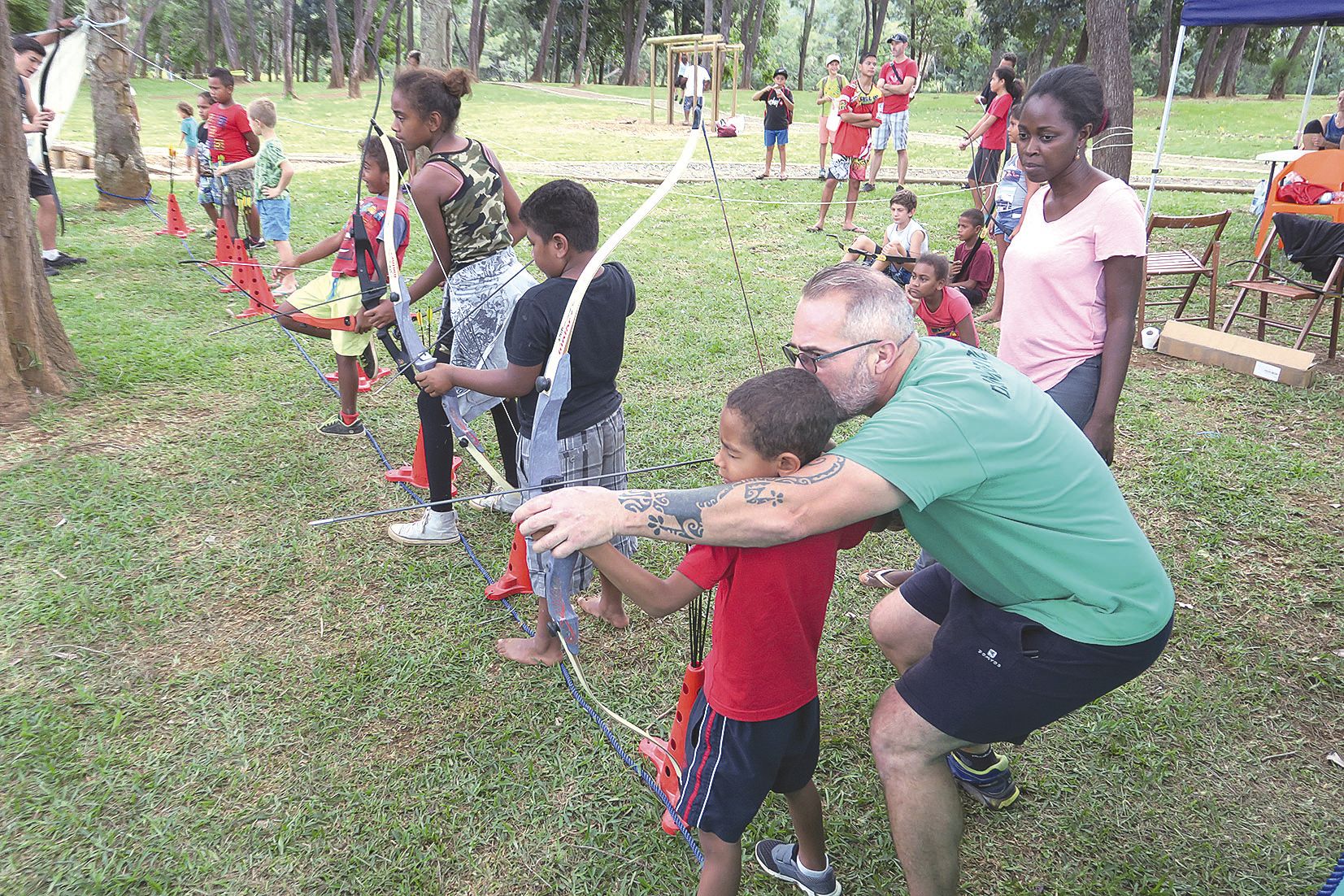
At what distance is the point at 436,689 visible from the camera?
3.34 m

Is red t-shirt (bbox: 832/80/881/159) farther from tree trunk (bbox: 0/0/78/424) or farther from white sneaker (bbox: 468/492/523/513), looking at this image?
tree trunk (bbox: 0/0/78/424)

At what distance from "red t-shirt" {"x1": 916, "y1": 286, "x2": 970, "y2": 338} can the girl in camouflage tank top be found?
2392 mm

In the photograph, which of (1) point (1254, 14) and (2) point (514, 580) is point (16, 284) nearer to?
(2) point (514, 580)

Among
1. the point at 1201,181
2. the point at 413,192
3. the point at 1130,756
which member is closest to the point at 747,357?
the point at 413,192

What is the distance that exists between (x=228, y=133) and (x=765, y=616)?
935 cm

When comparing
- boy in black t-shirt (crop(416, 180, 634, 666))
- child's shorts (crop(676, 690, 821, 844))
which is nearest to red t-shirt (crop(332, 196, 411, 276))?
boy in black t-shirt (crop(416, 180, 634, 666))

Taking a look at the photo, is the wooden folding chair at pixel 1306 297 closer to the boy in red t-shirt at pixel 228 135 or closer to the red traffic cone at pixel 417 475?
the red traffic cone at pixel 417 475

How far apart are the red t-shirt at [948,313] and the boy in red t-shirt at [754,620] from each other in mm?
2971

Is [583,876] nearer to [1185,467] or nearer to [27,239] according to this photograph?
[1185,467]

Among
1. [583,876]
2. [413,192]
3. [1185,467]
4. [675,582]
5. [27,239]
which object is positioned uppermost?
[413,192]

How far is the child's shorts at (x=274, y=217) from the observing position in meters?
8.50

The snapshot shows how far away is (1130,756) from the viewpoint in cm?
307

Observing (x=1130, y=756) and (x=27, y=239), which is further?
(x=27, y=239)

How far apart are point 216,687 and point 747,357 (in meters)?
4.53
